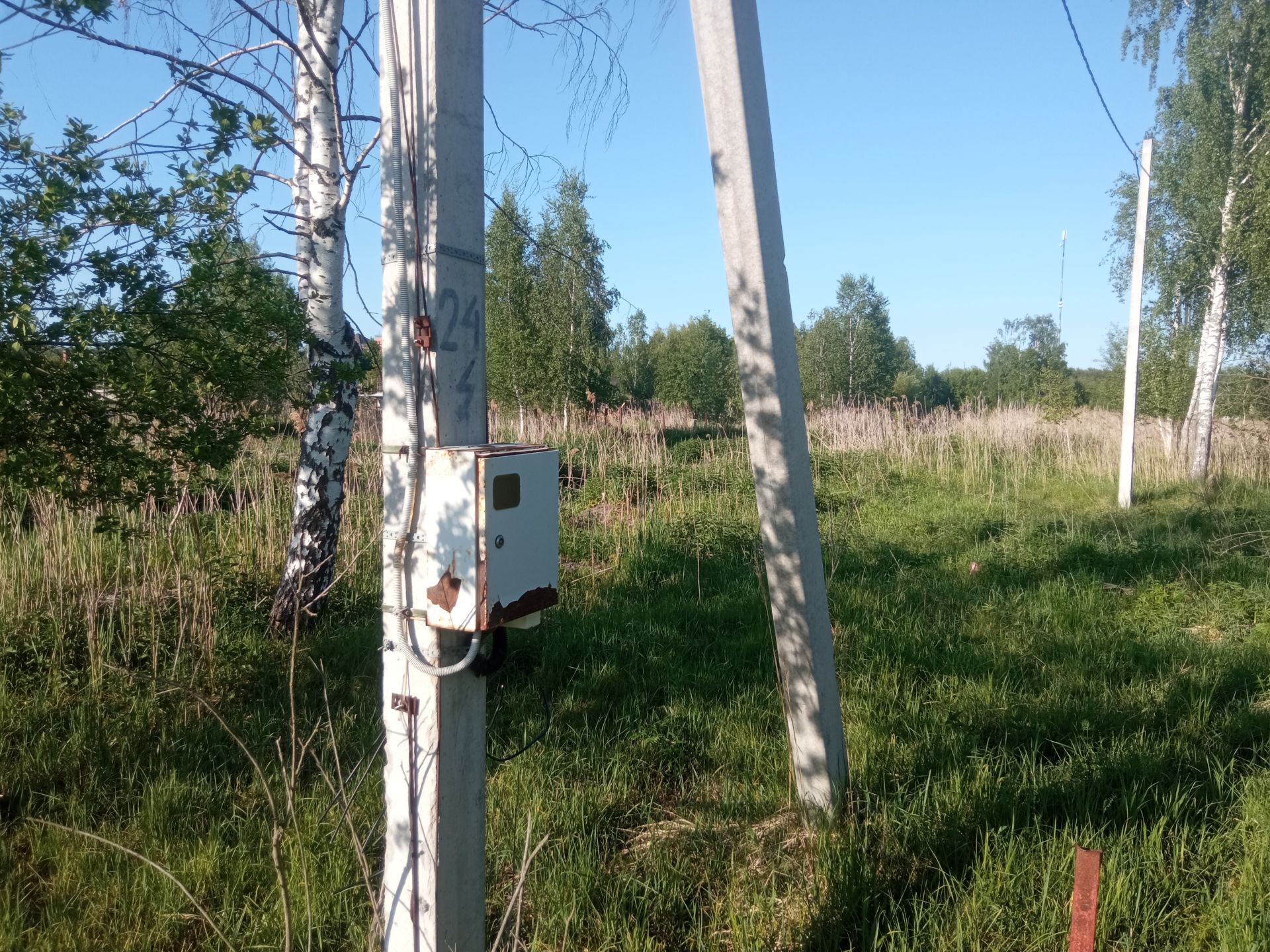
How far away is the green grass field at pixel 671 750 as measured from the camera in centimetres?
256

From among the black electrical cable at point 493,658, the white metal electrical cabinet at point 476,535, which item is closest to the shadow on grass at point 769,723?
the black electrical cable at point 493,658

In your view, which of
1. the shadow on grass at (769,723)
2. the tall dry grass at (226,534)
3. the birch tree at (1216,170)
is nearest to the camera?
the shadow on grass at (769,723)

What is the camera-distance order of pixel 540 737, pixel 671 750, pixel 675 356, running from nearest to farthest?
pixel 540 737, pixel 671 750, pixel 675 356

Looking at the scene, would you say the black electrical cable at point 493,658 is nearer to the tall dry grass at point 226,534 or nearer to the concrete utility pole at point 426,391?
the concrete utility pole at point 426,391

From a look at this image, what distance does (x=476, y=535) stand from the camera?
165 cm

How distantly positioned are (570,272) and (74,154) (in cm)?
1670

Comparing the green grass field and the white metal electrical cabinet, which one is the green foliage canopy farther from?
the white metal electrical cabinet

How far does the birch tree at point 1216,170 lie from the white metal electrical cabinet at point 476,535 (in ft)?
41.1

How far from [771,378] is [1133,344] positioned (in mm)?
9465

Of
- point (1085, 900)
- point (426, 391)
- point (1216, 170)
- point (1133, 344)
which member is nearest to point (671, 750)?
point (1085, 900)

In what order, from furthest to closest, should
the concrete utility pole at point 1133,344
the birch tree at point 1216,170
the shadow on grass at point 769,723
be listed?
the birch tree at point 1216,170
the concrete utility pole at point 1133,344
the shadow on grass at point 769,723

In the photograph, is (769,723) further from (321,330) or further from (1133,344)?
(1133,344)

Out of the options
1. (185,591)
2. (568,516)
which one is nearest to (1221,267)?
(568,516)

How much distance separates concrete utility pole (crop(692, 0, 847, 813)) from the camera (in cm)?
271
